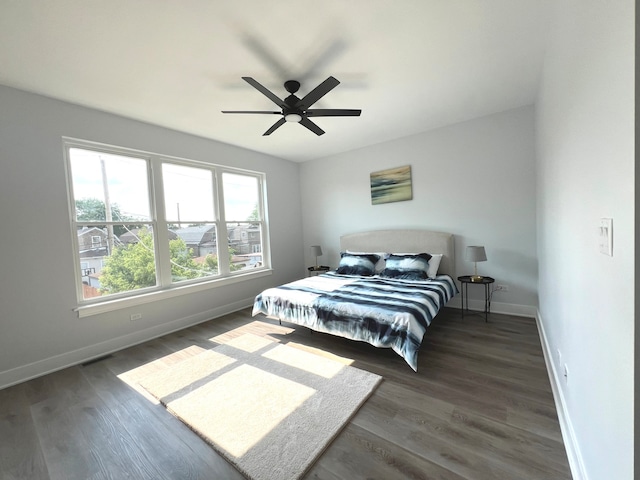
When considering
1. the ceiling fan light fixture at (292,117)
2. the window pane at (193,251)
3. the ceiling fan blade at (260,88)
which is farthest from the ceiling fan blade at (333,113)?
the window pane at (193,251)

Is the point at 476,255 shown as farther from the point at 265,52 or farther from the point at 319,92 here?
the point at 265,52

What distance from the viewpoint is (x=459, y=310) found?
12.2ft

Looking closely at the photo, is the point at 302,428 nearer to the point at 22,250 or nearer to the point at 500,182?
the point at 22,250

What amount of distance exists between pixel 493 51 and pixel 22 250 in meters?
4.51

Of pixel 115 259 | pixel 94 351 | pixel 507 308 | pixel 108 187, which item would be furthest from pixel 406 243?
pixel 94 351

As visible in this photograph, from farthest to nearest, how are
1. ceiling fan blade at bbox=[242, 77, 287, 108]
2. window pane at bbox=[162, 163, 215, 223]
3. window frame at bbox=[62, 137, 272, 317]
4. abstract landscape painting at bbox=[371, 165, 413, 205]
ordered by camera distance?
abstract landscape painting at bbox=[371, 165, 413, 205] → window pane at bbox=[162, 163, 215, 223] → window frame at bbox=[62, 137, 272, 317] → ceiling fan blade at bbox=[242, 77, 287, 108]

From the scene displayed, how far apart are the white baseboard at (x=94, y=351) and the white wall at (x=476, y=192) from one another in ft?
10.1

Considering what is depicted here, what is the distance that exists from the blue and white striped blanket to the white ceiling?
2.16 meters

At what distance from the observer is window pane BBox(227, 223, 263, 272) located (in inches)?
170

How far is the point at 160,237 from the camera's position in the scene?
11.3ft

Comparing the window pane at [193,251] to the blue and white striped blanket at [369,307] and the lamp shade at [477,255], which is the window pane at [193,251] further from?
the lamp shade at [477,255]

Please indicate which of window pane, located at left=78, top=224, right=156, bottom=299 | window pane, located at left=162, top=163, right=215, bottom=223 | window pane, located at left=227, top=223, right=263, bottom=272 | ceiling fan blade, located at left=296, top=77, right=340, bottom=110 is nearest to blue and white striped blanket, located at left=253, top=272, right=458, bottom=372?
window pane, located at left=227, top=223, right=263, bottom=272

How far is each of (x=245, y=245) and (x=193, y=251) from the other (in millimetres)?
894

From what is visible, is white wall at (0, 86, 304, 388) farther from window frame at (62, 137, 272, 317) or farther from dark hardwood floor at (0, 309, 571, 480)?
dark hardwood floor at (0, 309, 571, 480)
